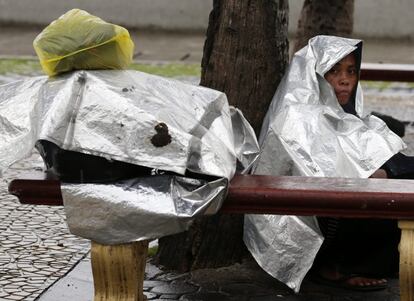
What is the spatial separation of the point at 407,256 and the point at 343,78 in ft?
4.83

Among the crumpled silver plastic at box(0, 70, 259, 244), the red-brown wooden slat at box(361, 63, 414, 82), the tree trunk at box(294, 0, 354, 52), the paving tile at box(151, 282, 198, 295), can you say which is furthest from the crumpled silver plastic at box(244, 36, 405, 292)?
the red-brown wooden slat at box(361, 63, 414, 82)

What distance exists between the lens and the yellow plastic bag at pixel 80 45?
3953 millimetres

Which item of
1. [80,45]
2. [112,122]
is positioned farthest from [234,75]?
[112,122]

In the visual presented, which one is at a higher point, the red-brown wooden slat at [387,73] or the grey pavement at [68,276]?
the red-brown wooden slat at [387,73]

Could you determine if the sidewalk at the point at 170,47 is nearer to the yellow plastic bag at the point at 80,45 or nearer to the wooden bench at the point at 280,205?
the yellow plastic bag at the point at 80,45

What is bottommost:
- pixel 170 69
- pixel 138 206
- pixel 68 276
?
pixel 170 69

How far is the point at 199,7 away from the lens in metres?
16.7

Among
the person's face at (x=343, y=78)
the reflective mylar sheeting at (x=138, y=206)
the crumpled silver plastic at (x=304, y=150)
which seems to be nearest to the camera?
the reflective mylar sheeting at (x=138, y=206)

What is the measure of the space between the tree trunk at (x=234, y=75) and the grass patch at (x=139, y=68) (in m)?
6.53

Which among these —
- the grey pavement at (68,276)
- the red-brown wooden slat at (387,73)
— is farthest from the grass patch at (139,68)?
the grey pavement at (68,276)

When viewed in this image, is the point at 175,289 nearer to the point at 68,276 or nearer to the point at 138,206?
the point at 68,276

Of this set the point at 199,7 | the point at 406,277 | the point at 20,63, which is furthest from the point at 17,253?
the point at 199,7

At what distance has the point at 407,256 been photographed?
3.88 metres

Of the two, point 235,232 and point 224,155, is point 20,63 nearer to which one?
point 235,232
